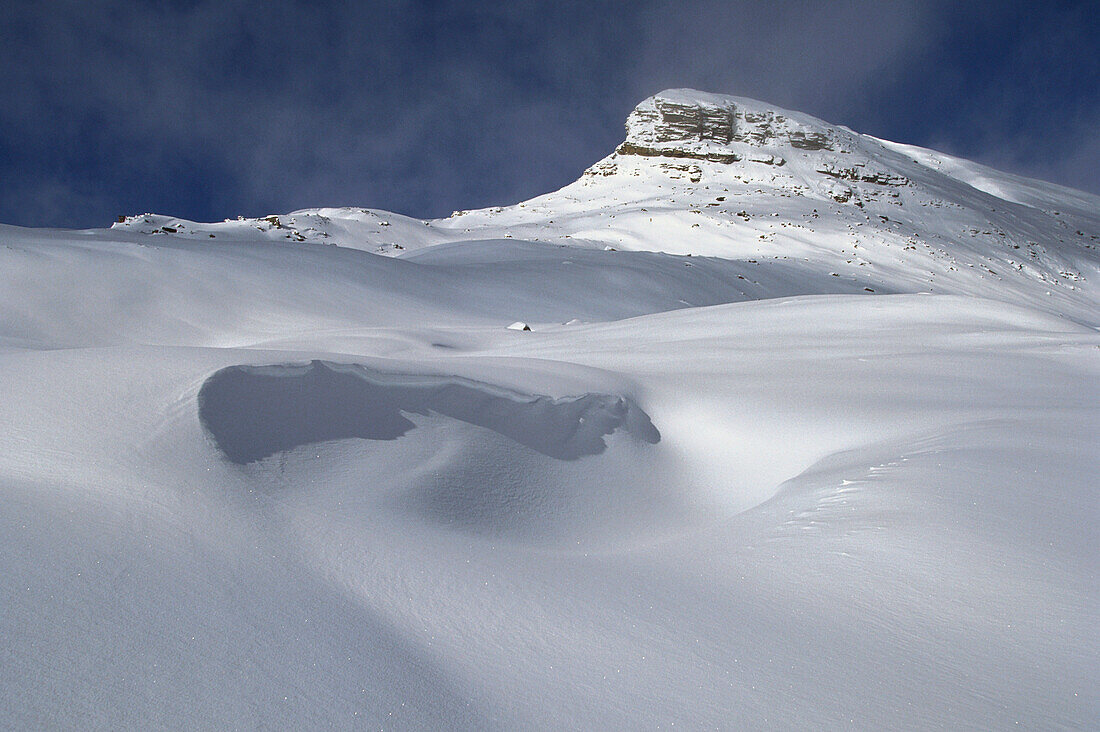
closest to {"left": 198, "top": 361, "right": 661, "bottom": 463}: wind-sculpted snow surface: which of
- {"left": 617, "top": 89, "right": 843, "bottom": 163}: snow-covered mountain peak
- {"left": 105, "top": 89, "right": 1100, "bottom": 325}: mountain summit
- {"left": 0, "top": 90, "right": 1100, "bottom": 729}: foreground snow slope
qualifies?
{"left": 0, "top": 90, "right": 1100, "bottom": 729}: foreground snow slope

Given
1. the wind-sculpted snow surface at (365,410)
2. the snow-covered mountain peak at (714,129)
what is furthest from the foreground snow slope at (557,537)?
the snow-covered mountain peak at (714,129)

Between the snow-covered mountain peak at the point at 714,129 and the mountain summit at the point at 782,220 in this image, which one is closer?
the mountain summit at the point at 782,220

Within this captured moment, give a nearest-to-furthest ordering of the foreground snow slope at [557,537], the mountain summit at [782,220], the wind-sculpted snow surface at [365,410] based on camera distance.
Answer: the foreground snow slope at [557,537] → the wind-sculpted snow surface at [365,410] → the mountain summit at [782,220]

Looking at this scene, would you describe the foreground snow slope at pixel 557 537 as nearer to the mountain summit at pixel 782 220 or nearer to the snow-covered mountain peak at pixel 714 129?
the mountain summit at pixel 782 220

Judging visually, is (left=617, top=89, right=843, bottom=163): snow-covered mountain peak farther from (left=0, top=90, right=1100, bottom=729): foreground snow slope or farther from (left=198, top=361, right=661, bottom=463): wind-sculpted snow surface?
(left=198, top=361, right=661, bottom=463): wind-sculpted snow surface

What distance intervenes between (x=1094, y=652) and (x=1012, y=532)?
1.28ft

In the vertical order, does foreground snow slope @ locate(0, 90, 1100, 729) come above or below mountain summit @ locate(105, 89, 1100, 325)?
below

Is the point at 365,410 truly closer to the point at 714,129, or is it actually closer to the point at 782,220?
the point at 782,220

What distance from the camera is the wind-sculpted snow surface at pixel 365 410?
175 cm

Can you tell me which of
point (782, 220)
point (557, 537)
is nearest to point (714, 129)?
point (782, 220)

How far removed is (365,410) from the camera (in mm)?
2023

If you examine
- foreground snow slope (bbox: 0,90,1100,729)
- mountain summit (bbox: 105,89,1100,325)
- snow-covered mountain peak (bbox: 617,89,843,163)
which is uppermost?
snow-covered mountain peak (bbox: 617,89,843,163)

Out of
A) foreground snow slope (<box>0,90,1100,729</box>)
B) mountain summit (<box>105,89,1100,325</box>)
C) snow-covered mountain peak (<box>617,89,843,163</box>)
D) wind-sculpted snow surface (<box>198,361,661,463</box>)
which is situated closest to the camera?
foreground snow slope (<box>0,90,1100,729</box>)

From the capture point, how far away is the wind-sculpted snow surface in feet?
5.75
